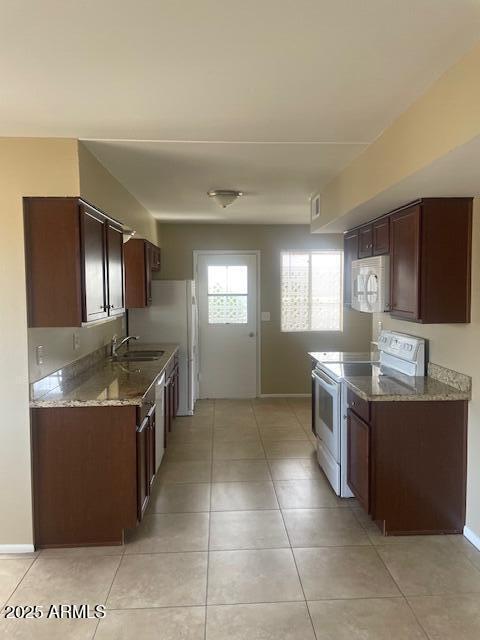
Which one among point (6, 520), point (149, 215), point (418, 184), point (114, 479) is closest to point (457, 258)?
point (418, 184)

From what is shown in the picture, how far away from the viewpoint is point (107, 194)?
10.7 ft

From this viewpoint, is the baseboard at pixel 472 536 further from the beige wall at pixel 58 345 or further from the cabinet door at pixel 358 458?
the beige wall at pixel 58 345

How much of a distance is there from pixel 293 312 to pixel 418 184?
3999 mm

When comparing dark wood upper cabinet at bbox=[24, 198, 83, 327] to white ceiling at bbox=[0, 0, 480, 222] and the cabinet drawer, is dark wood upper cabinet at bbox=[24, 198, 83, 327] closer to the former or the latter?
white ceiling at bbox=[0, 0, 480, 222]

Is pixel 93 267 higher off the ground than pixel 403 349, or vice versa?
pixel 93 267

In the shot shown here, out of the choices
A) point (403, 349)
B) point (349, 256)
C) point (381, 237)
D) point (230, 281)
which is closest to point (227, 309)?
point (230, 281)

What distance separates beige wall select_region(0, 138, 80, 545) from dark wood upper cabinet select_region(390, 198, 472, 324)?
6.75 ft

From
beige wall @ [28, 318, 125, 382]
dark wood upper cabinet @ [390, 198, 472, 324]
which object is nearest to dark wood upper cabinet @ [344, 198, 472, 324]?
dark wood upper cabinet @ [390, 198, 472, 324]

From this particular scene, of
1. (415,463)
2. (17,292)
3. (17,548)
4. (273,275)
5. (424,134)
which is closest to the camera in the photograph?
(424,134)

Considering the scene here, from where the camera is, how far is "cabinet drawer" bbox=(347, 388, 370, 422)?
290 cm

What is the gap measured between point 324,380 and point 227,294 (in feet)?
9.53

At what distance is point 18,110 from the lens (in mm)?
2232

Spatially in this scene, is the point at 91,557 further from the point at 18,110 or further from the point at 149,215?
the point at 149,215

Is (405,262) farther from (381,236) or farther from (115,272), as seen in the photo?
(115,272)
